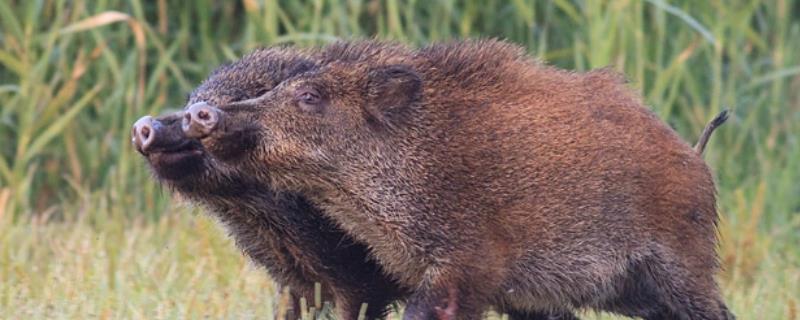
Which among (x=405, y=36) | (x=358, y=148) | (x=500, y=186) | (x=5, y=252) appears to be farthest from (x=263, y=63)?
(x=405, y=36)

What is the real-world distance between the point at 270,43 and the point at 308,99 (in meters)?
2.22

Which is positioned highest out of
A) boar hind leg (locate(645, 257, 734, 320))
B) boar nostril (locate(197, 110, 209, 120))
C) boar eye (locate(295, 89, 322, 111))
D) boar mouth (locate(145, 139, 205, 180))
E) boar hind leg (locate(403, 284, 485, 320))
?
boar eye (locate(295, 89, 322, 111))

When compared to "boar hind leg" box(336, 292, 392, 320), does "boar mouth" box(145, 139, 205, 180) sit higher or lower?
higher

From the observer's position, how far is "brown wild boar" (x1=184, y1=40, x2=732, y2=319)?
4465 mm

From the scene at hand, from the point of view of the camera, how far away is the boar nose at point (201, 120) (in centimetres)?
427

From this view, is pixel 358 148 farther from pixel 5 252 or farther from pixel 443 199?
pixel 5 252

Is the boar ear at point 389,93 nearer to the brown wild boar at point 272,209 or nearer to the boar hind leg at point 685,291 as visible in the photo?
the brown wild boar at point 272,209

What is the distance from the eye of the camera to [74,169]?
722 centimetres

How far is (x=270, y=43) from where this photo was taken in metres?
6.72

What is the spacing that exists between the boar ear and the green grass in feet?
4.62

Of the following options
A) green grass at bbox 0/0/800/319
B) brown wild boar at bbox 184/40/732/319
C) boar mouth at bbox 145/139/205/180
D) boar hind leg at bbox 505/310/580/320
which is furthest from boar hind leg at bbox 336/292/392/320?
green grass at bbox 0/0/800/319

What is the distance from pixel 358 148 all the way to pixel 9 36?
2902 millimetres

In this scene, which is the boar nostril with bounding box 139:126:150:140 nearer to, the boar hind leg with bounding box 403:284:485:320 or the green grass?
the boar hind leg with bounding box 403:284:485:320

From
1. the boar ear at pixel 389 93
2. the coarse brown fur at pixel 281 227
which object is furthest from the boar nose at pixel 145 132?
the boar ear at pixel 389 93
